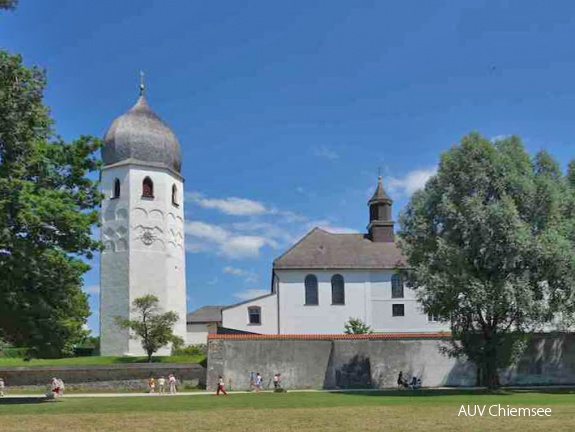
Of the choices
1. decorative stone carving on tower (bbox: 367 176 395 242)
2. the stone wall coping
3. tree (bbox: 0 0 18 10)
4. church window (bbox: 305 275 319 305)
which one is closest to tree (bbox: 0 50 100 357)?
tree (bbox: 0 0 18 10)

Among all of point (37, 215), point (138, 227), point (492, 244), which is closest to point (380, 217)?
point (138, 227)

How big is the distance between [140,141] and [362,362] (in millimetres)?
29955

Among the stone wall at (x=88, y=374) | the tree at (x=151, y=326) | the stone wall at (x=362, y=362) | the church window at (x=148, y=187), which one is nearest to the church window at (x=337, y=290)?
the tree at (x=151, y=326)

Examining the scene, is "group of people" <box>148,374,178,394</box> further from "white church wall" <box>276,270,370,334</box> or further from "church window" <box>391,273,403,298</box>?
"church window" <box>391,273,403,298</box>

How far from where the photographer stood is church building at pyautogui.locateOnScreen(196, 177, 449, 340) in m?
52.0

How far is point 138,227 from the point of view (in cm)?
5375

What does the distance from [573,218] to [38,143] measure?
2350 centimetres

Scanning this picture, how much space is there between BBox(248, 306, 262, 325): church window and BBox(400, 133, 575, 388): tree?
2249 centimetres

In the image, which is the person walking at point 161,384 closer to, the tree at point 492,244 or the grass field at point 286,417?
the grass field at point 286,417

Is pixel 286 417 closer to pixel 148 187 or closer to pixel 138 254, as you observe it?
pixel 138 254

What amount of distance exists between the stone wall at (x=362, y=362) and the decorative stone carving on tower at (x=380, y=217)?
22.6 meters

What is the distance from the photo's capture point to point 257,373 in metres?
34.4

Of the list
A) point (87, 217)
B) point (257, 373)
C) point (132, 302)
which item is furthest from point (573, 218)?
point (132, 302)

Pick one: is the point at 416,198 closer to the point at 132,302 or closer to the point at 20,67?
the point at 20,67
